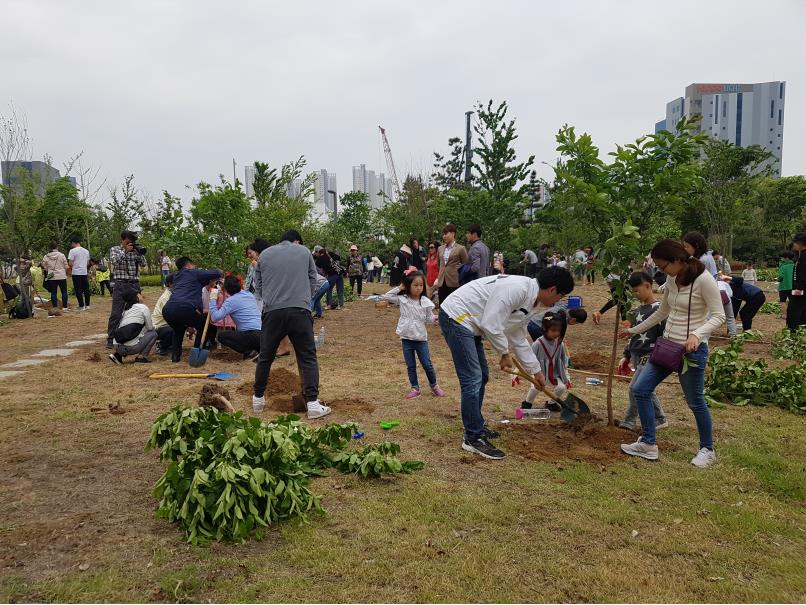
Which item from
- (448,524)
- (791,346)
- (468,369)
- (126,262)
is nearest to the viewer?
(448,524)

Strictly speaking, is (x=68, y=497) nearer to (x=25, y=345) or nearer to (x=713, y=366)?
(x=713, y=366)

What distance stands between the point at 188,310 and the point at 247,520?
6.09 m

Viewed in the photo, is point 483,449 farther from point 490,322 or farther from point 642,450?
point 642,450

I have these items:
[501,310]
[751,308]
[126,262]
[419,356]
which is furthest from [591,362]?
[126,262]

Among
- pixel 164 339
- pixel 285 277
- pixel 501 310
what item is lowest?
pixel 164 339

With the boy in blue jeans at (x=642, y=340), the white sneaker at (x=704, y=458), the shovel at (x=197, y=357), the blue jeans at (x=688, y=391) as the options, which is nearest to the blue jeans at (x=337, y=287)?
the shovel at (x=197, y=357)

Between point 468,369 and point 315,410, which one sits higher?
point 468,369

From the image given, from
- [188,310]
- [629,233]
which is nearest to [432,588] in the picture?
[629,233]

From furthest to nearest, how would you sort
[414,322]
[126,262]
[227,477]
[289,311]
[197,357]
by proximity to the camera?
1. [126,262]
2. [197,357]
3. [414,322]
4. [289,311]
5. [227,477]

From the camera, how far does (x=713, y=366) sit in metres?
6.95

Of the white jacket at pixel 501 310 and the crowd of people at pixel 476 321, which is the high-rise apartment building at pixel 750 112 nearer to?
the crowd of people at pixel 476 321

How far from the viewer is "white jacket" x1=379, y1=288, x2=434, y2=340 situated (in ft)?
21.3

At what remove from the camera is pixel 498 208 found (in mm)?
13781

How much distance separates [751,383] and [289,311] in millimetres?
5163
